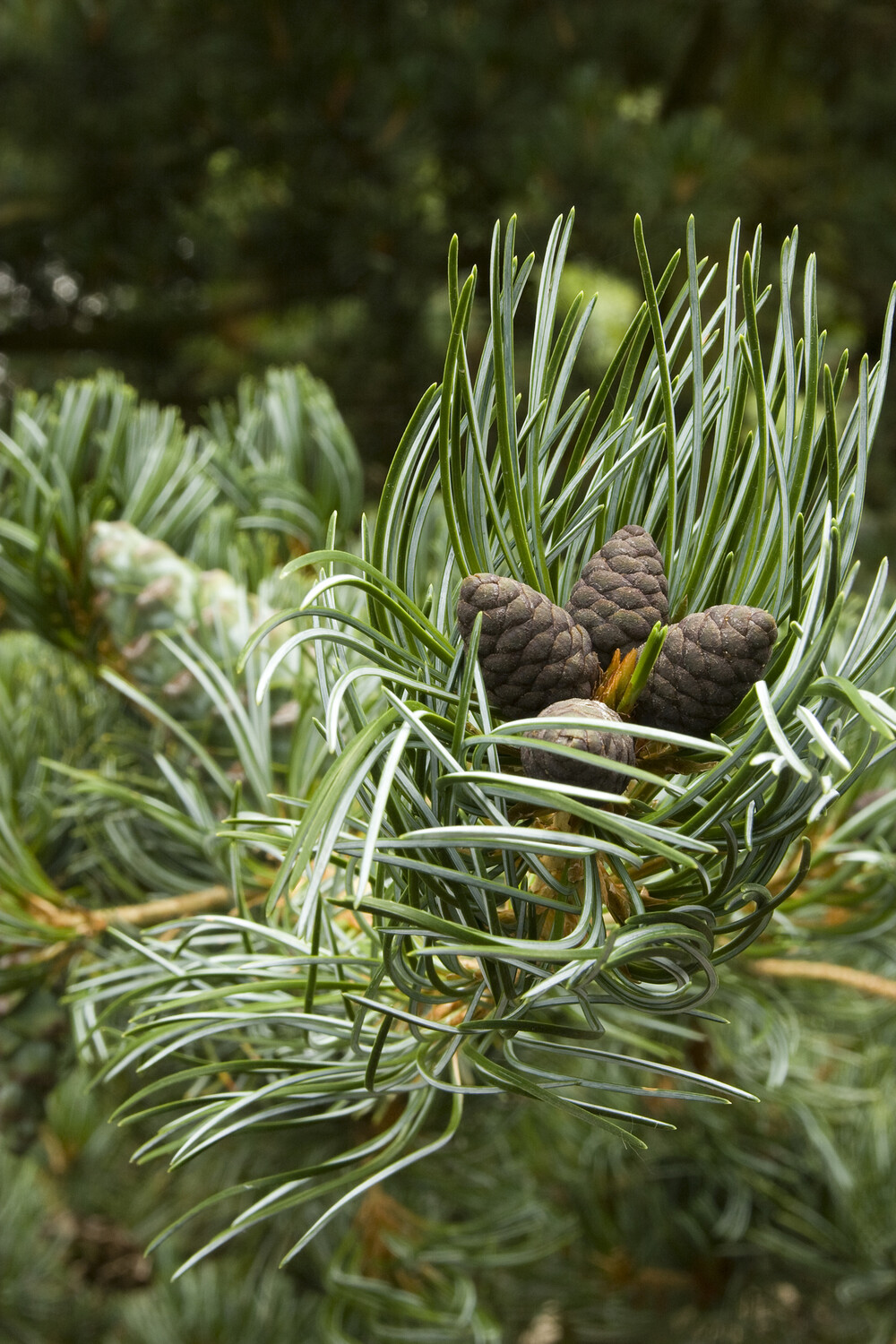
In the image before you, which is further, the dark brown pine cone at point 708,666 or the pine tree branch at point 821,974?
the pine tree branch at point 821,974

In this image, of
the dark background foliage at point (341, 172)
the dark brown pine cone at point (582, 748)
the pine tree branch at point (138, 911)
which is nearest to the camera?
the dark brown pine cone at point (582, 748)

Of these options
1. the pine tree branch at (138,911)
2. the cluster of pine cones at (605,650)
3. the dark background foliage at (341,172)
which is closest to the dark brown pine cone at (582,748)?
the cluster of pine cones at (605,650)

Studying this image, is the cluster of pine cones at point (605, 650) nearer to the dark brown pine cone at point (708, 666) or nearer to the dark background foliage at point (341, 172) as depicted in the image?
the dark brown pine cone at point (708, 666)

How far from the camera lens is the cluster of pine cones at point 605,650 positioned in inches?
6.6

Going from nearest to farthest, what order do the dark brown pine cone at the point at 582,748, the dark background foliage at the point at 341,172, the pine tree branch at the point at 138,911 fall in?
the dark brown pine cone at the point at 582,748 → the pine tree branch at the point at 138,911 → the dark background foliage at the point at 341,172

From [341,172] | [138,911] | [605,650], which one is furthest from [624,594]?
[341,172]

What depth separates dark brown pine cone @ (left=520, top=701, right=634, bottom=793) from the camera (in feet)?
0.53

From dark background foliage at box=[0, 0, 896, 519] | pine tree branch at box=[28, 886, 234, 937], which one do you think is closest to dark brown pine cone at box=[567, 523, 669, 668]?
pine tree branch at box=[28, 886, 234, 937]

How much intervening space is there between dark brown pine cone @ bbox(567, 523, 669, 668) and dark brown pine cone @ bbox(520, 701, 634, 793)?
0.03m

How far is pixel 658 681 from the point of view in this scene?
0.60ft

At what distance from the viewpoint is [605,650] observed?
0.20 m

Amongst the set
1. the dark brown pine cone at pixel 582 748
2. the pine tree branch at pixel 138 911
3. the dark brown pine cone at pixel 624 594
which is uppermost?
the dark brown pine cone at pixel 624 594

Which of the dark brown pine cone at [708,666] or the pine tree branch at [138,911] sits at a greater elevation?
the dark brown pine cone at [708,666]

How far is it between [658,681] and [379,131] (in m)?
0.93
